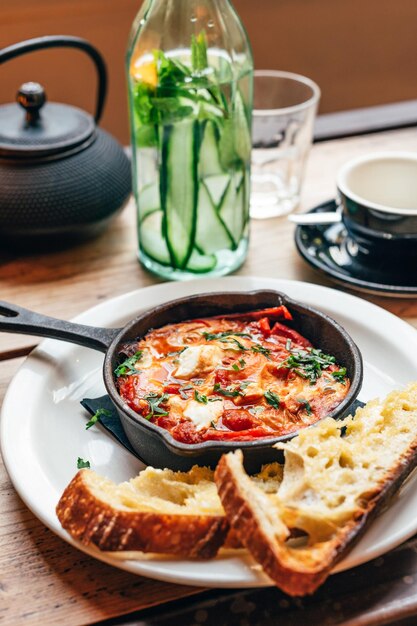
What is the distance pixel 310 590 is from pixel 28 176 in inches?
53.5

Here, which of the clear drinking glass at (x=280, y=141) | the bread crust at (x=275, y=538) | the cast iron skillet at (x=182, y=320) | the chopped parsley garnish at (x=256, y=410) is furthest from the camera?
the clear drinking glass at (x=280, y=141)

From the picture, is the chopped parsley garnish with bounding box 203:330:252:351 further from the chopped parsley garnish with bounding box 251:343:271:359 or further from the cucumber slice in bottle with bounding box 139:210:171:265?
the cucumber slice in bottle with bounding box 139:210:171:265

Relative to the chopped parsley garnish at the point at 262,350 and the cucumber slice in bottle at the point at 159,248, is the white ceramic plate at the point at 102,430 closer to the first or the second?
the cucumber slice in bottle at the point at 159,248

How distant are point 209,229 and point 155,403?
638 mm

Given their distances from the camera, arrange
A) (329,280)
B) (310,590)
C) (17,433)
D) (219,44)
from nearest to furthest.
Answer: (310,590), (17,433), (219,44), (329,280)

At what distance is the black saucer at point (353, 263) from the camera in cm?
186

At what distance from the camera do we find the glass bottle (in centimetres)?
175

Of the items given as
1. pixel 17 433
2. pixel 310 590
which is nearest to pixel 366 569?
pixel 310 590

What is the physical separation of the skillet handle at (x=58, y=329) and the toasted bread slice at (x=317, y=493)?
490mm

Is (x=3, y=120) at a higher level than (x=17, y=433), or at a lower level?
higher

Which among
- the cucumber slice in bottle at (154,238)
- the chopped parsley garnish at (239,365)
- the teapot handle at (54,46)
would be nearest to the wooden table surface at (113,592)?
the chopped parsley garnish at (239,365)

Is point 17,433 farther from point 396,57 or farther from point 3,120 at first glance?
point 396,57

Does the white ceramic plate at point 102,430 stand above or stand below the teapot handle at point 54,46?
below

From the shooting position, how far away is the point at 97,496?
3.84ft
